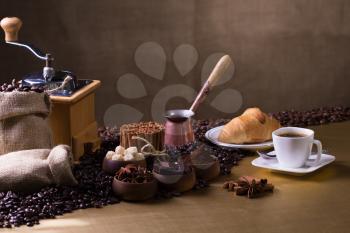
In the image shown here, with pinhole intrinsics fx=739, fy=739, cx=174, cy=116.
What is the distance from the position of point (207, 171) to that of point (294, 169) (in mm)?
199

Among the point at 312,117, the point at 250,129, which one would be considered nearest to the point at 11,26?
the point at 250,129

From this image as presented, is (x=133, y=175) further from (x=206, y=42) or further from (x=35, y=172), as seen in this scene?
(x=206, y=42)

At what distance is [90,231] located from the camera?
1.40m

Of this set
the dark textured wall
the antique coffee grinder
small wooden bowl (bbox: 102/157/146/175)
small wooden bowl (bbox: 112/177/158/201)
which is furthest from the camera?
the dark textured wall

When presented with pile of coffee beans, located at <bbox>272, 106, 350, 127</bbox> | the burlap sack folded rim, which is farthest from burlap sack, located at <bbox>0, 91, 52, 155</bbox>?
pile of coffee beans, located at <bbox>272, 106, 350, 127</bbox>

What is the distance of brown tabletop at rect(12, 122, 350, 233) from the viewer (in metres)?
1.41

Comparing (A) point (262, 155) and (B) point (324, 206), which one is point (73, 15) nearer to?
(A) point (262, 155)

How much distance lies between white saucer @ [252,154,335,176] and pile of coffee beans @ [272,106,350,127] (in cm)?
38

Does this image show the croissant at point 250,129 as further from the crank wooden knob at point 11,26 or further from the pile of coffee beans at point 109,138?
the crank wooden knob at point 11,26

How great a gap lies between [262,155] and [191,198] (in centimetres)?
27

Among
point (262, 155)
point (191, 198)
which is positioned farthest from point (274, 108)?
point (191, 198)

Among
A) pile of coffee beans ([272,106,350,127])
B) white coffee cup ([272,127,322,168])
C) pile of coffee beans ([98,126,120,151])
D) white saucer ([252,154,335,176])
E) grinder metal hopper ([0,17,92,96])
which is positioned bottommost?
pile of coffee beans ([98,126,120,151])

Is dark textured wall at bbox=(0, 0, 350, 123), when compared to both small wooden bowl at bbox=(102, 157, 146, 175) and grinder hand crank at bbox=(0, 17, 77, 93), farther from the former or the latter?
small wooden bowl at bbox=(102, 157, 146, 175)

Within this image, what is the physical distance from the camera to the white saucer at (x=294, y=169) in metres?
1.68
